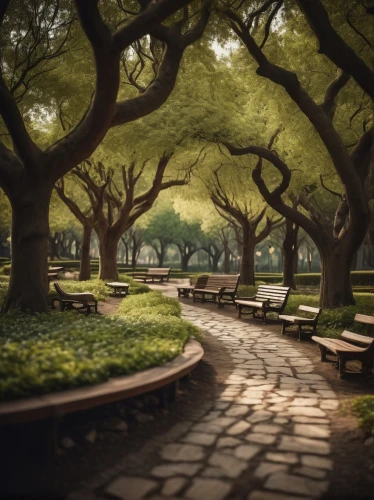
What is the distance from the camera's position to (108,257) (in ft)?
78.2

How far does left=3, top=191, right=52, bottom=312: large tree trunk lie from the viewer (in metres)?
9.95

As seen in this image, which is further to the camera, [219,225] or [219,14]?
[219,225]

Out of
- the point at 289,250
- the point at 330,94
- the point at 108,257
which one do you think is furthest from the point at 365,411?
the point at 108,257

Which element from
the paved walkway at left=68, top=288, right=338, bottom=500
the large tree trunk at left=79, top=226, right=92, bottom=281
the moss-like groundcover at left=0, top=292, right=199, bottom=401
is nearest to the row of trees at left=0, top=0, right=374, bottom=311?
the moss-like groundcover at left=0, top=292, right=199, bottom=401

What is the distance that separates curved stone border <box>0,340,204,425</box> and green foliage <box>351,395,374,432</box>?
204 centimetres

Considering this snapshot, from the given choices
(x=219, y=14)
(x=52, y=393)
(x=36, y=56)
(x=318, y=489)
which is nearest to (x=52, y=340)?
(x=52, y=393)

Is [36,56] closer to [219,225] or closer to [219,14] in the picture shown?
[219,14]

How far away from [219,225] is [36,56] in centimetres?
3057

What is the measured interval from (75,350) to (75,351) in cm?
16

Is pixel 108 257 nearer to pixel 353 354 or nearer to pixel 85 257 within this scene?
pixel 85 257

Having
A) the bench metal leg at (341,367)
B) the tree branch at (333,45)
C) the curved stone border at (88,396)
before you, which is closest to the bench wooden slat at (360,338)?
the bench metal leg at (341,367)

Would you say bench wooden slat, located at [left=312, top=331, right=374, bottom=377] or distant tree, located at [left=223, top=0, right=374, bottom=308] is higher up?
distant tree, located at [left=223, top=0, right=374, bottom=308]

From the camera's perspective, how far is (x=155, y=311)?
11.3m

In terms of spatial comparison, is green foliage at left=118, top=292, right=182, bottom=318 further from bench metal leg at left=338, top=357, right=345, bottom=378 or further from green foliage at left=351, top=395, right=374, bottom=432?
green foliage at left=351, top=395, right=374, bottom=432
